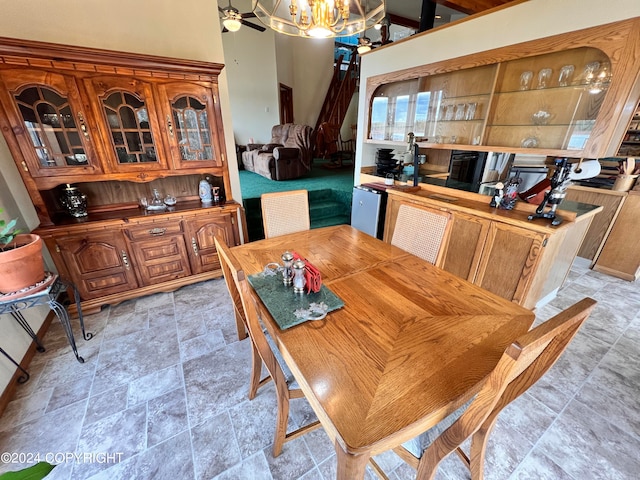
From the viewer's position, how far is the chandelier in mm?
1413

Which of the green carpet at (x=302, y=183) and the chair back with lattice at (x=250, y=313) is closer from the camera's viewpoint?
the chair back with lattice at (x=250, y=313)

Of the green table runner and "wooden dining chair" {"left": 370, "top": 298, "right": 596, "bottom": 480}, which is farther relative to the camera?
the green table runner

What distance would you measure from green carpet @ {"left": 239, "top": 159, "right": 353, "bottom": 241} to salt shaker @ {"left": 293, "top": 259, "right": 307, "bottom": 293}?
2.37m

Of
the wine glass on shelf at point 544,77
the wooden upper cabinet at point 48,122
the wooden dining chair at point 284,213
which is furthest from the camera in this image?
the wine glass on shelf at point 544,77

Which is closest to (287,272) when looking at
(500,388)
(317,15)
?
(500,388)

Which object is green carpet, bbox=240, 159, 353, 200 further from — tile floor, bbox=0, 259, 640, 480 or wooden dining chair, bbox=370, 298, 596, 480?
wooden dining chair, bbox=370, 298, 596, 480

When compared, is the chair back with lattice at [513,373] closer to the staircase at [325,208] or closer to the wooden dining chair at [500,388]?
the wooden dining chair at [500,388]

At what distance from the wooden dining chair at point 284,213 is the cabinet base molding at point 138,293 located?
104 cm

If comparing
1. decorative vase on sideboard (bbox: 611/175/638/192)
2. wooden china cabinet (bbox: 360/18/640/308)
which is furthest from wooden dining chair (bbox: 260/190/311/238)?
decorative vase on sideboard (bbox: 611/175/638/192)

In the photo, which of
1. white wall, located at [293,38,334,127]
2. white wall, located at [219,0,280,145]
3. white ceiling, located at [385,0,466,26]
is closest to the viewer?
white ceiling, located at [385,0,466,26]

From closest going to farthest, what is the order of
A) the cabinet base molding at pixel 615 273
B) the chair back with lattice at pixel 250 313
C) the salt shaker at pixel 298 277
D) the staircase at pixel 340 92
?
the chair back with lattice at pixel 250 313 → the salt shaker at pixel 298 277 → the cabinet base molding at pixel 615 273 → the staircase at pixel 340 92

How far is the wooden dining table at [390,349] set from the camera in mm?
699

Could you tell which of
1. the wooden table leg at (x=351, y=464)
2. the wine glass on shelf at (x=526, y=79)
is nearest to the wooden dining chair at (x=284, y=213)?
the wooden table leg at (x=351, y=464)

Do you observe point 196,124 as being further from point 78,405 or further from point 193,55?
point 78,405
